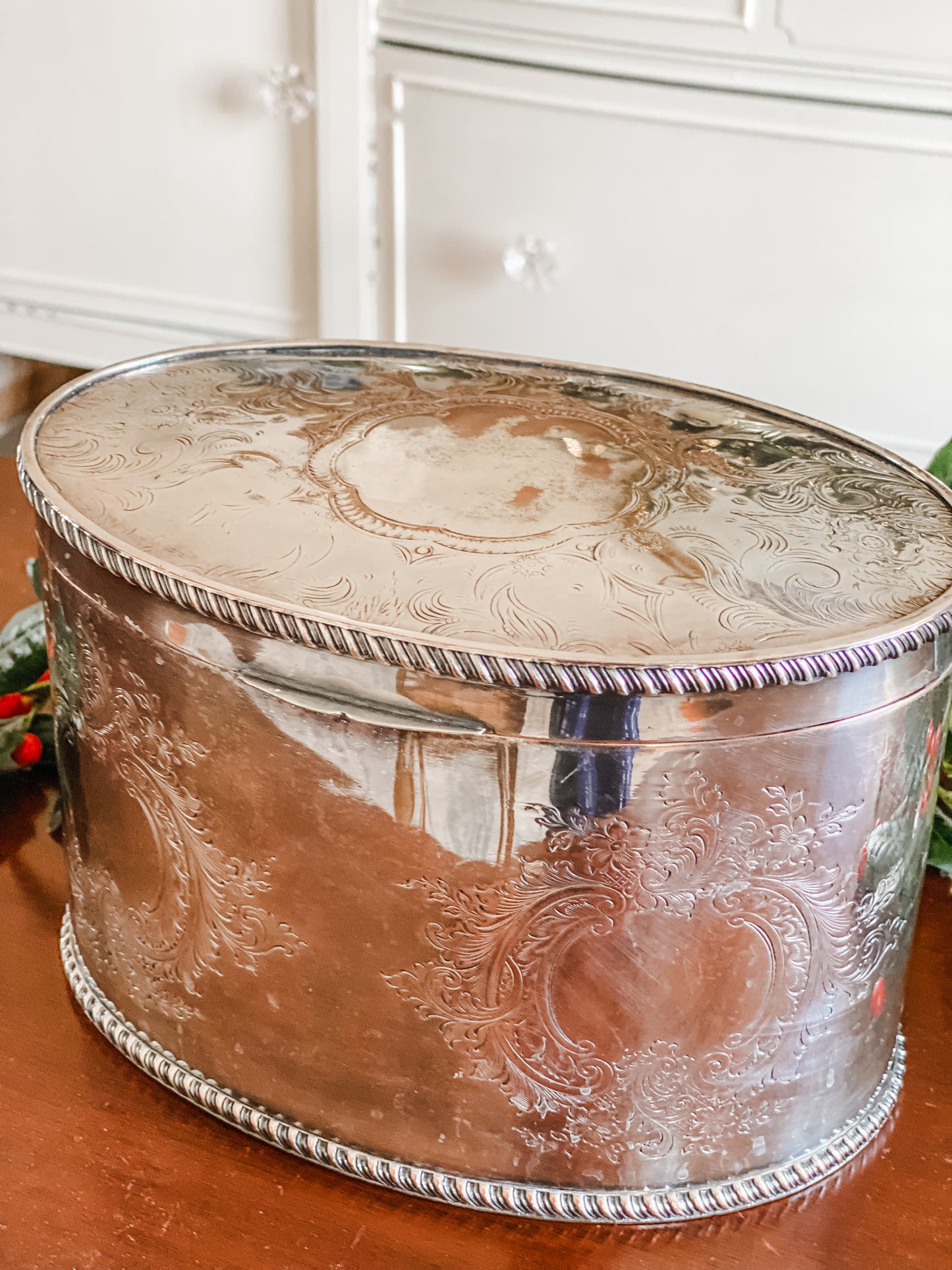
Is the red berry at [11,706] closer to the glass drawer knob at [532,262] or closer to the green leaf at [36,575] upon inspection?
the green leaf at [36,575]

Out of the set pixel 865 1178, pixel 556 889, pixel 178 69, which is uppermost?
pixel 178 69

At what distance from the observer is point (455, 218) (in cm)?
150

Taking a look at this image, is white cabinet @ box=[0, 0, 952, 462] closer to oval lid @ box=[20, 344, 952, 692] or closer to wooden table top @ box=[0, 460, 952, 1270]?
oval lid @ box=[20, 344, 952, 692]

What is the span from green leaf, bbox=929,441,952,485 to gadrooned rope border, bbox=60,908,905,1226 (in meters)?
0.31

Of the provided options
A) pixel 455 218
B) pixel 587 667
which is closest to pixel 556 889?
pixel 587 667

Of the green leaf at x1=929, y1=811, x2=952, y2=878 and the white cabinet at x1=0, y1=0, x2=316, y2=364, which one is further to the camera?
the white cabinet at x1=0, y1=0, x2=316, y2=364

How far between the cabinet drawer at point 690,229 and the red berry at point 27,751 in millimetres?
914

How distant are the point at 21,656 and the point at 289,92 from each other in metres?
1.04

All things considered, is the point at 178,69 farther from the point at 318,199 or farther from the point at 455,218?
the point at 455,218

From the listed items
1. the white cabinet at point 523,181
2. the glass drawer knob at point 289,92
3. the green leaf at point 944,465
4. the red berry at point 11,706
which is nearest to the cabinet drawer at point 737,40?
the white cabinet at point 523,181

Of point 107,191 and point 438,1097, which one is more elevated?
point 107,191

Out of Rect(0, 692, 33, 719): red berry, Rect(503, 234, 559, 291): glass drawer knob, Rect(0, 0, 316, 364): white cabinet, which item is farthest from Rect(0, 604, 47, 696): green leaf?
Rect(0, 0, 316, 364): white cabinet

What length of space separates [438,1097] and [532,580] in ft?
0.66

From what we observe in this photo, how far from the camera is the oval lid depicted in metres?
0.42
